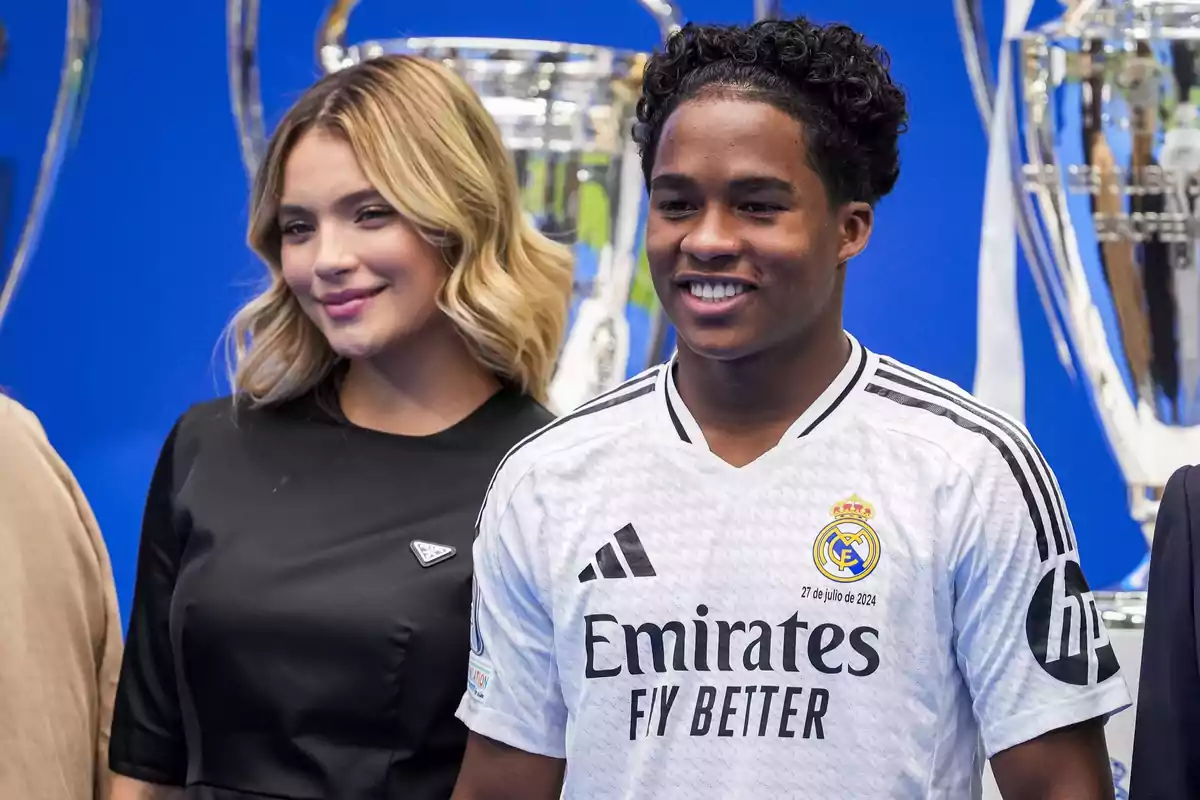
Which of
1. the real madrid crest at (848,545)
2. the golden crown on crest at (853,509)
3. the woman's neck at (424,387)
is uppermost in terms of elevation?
the woman's neck at (424,387)

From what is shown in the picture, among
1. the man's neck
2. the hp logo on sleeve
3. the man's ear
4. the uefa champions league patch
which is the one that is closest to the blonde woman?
the uefa champions league patch

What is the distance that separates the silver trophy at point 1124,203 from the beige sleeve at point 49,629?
3.77 feet

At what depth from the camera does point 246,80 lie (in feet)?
7.55

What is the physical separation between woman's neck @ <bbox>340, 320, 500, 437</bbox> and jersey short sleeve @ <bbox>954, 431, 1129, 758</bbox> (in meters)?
0.68

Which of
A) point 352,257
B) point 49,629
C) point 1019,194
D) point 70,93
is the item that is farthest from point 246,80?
point 1019,194

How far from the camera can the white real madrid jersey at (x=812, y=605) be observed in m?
1.31

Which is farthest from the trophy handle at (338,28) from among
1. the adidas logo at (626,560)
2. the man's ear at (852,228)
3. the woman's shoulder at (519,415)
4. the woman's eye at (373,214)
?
the adidas logo at (626,560)

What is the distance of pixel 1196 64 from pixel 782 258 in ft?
2.46

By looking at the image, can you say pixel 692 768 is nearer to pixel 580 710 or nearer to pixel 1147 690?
pixel 580 710

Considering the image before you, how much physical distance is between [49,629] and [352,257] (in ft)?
1.64

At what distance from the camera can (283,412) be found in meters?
1.88

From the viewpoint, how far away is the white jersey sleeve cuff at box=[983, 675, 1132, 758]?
4.23 ft

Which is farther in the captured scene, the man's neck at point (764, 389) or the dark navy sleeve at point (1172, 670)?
the man's neck at point (764, 389)

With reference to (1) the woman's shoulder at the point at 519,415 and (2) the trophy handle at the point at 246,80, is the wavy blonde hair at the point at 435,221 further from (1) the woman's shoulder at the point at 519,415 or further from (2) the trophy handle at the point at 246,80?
(2) the trophy handle at the point at 246,80
